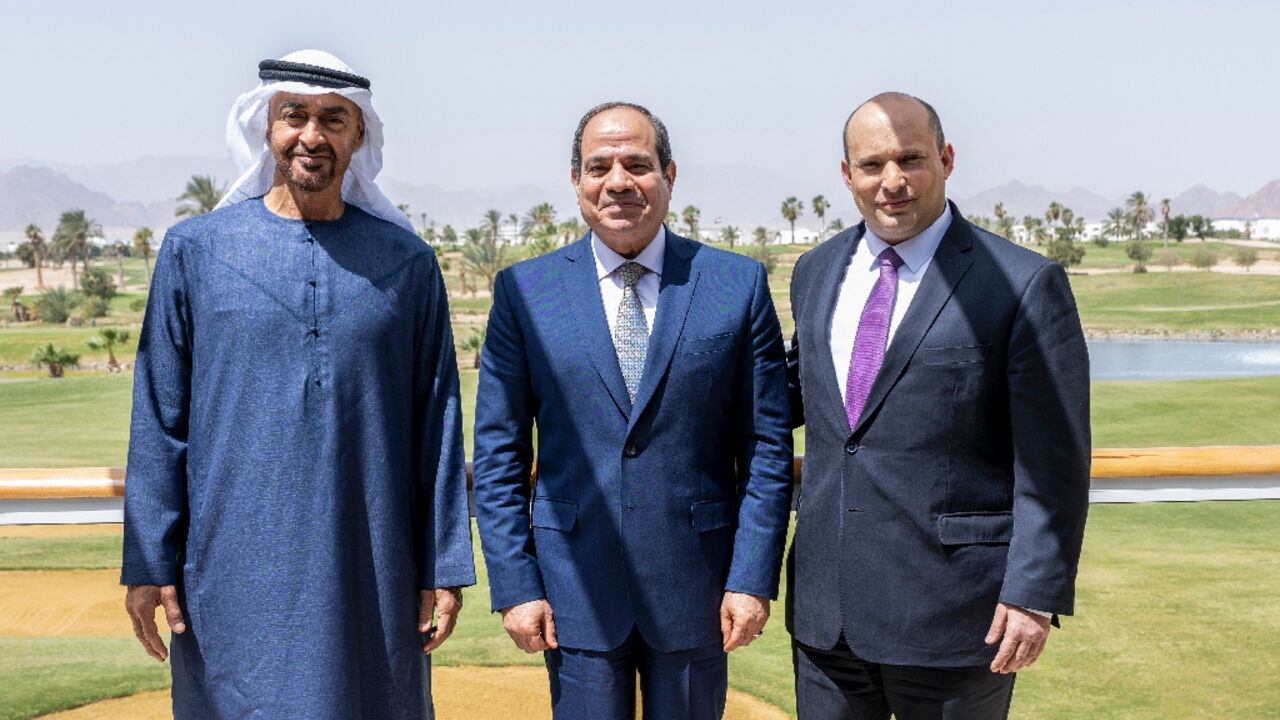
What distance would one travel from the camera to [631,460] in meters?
2.29

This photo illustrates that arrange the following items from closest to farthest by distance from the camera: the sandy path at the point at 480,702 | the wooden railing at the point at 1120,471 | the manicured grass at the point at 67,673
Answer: the wooden railing at the point at 1120,471
the manicured grass at the point at 67,673
the sandy path at the point at 480,702

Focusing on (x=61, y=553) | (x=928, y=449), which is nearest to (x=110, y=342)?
(x=61, y=553)

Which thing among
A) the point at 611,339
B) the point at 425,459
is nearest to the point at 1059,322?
the point at 611,339

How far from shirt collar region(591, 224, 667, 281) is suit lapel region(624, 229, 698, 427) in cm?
1

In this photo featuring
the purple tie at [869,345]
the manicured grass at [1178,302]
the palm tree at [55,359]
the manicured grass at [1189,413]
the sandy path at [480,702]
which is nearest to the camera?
the purple tie at [869,345]

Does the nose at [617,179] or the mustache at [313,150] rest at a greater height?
the mustache at [313,150]

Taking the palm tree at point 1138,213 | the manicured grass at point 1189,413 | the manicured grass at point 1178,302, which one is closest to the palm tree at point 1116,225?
the palm tree at point 1138,213

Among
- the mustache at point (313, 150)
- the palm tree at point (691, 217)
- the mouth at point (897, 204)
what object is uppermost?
the palm tree at point (691, 217)

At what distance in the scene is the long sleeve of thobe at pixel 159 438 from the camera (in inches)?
90.4

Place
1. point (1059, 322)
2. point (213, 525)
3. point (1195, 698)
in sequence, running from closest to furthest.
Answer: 1. point (1059, 322)
2. point (213, 525)
3. point (1195, 698)

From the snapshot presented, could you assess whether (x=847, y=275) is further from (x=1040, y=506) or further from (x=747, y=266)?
(x=1040, y=506)

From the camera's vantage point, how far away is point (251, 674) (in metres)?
2.32

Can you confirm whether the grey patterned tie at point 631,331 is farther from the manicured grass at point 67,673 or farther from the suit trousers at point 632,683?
the manicured grass at point 67,673

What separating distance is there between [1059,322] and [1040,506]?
345 mm
